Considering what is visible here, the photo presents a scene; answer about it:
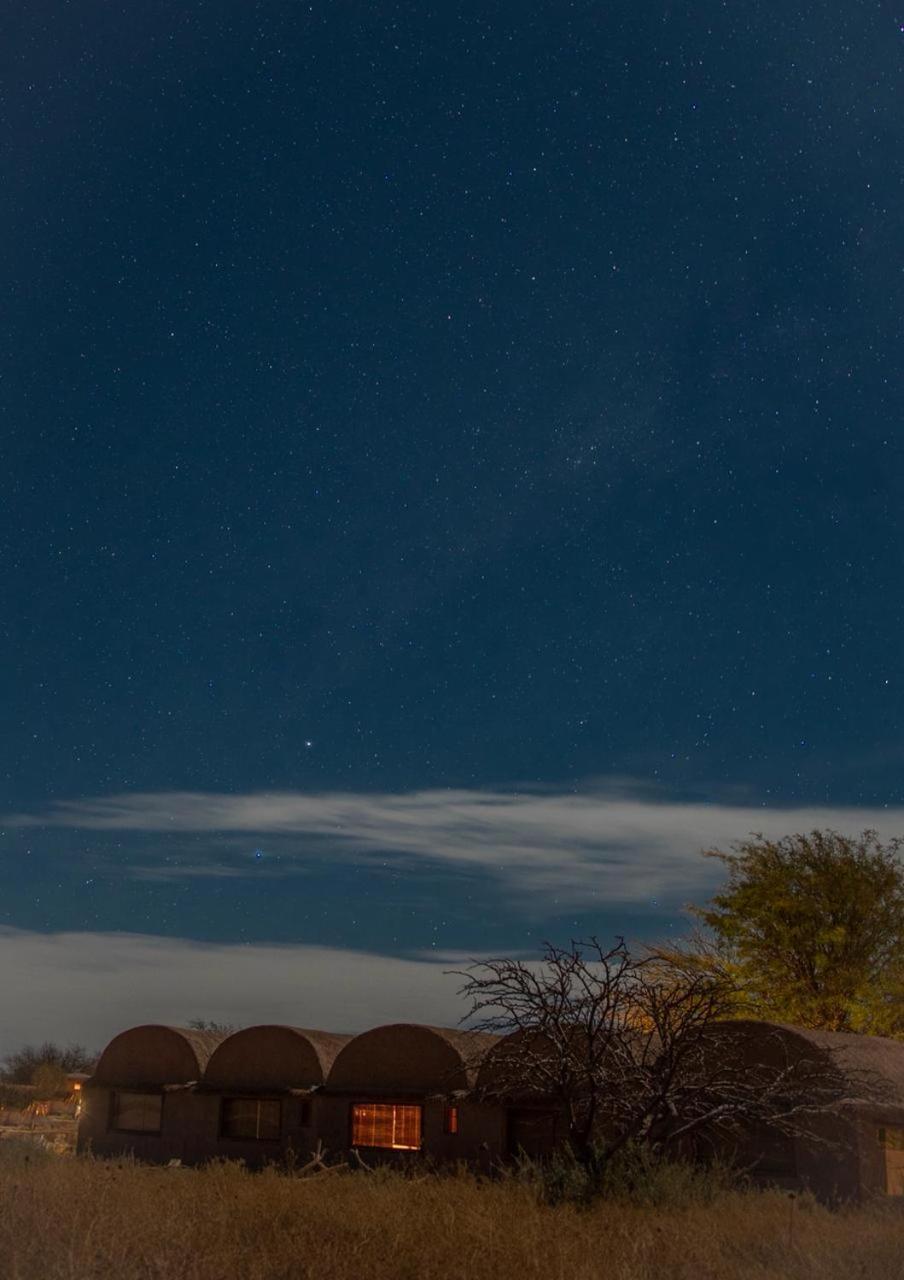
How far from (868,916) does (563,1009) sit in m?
25.0

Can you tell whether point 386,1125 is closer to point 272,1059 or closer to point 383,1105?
point 383,1105

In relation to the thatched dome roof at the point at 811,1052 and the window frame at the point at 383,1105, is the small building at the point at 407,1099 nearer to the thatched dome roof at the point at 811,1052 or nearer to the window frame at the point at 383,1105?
the window frame at the point at 383,1105

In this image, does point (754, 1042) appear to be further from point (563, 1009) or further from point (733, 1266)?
point (733, 1266)

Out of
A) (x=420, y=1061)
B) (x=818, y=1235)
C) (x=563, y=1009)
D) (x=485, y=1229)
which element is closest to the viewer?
(x=485, y=1229)

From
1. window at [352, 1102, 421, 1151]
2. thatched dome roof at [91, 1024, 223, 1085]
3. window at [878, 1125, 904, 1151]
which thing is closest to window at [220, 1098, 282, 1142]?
thatched dome roof at [91, 1024, 223, 1085]

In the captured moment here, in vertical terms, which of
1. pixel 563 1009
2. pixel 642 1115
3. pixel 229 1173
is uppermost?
pixel 563 1009

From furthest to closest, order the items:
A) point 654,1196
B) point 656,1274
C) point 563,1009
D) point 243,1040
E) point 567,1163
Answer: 1. point 243,1040
2. point 567,1163
3. point 563,1009
4. point 654,1196
5. point 656,1274

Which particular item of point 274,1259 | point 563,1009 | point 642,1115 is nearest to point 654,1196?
point 642,1115

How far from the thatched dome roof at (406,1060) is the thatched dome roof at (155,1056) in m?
5.04

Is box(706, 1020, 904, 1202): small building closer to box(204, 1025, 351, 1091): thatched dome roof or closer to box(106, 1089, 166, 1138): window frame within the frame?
box(204, 1025, 351, 1091): thatched dome roof

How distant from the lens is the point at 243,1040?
3262 cm

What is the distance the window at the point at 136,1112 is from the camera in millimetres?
33875

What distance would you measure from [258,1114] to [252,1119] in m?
0.24

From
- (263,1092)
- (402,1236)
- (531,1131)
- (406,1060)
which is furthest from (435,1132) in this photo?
(402,1236)
